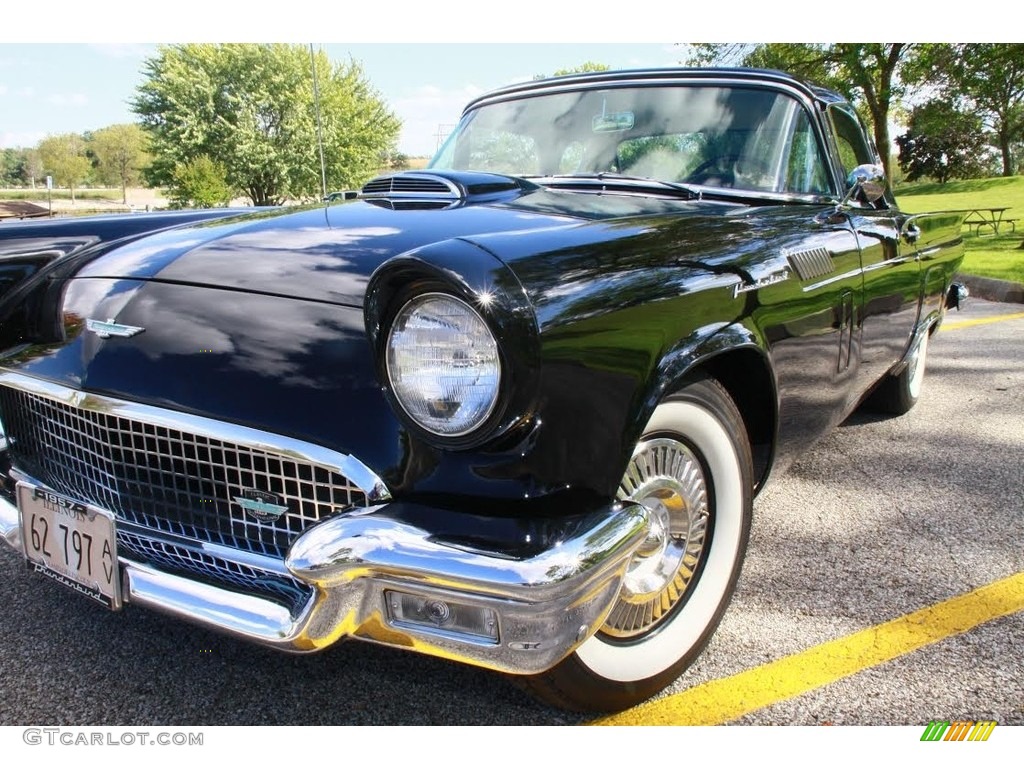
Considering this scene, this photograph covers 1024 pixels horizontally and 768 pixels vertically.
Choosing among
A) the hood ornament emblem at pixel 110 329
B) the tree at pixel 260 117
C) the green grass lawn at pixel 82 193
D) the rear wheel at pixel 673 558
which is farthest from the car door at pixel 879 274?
the green grass lawn at pixel 82 193

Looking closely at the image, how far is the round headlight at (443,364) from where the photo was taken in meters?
1.36

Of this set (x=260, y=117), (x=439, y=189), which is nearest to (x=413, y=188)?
(x=439, y=189)

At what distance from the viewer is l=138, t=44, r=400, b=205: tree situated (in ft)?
120

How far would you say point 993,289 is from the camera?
8.50 m

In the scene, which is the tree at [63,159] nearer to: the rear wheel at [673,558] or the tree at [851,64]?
the tree at [851,64]

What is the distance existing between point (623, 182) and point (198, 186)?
3506cm

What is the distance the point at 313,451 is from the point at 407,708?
0.66 meters

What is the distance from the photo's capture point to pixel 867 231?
2764 mm

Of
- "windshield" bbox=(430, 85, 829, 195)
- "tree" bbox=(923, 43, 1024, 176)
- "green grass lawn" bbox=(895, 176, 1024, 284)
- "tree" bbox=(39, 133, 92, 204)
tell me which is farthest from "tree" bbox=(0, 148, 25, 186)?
"windshield" bbox=(430, 85, 829, 195)

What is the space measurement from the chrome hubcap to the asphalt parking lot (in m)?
0.20

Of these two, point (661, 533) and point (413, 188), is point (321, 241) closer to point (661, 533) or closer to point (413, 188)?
point (413, 188)

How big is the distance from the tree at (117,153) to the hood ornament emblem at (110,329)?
7124 cm

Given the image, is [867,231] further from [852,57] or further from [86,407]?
[852,57]

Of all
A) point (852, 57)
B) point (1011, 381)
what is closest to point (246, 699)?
point (1011, 381)
